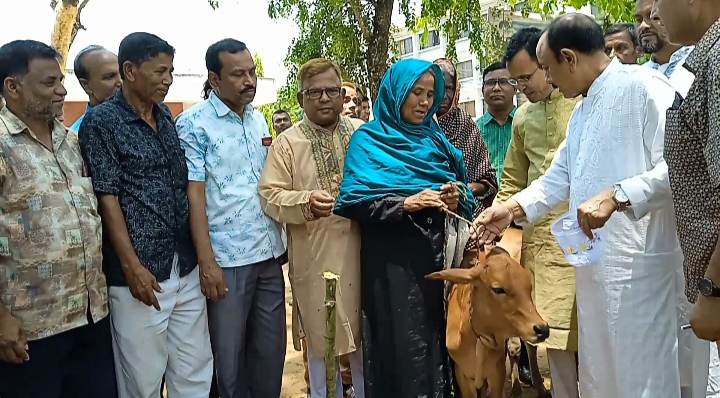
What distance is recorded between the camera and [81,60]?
4348 millimetres

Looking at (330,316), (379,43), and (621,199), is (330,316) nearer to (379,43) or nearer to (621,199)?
(621,199)

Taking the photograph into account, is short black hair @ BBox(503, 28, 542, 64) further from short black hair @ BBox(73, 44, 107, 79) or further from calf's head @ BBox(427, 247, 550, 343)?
short black hair @ BBox(73, 44, 107, 79)

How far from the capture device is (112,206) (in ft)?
9.90

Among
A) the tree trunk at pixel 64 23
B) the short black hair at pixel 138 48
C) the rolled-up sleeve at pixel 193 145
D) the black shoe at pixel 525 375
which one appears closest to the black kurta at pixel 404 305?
the rolled-up sleeve at pixel 193 145

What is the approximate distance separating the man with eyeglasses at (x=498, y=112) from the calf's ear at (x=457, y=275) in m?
1.88

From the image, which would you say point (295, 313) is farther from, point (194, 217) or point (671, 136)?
point (671, 136)

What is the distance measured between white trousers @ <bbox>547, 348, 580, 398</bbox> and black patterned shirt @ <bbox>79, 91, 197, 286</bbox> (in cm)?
225

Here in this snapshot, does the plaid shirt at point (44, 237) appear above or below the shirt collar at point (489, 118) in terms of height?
below

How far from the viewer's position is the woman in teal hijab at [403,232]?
11.1 ft

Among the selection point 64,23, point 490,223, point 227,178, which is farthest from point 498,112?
point 64,23

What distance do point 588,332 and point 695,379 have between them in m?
0.50

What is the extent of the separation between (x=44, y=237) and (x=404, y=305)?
1768 millimetres

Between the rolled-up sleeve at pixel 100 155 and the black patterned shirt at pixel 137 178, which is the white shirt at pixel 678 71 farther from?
the rolled-up sleeve at pixel 100 155

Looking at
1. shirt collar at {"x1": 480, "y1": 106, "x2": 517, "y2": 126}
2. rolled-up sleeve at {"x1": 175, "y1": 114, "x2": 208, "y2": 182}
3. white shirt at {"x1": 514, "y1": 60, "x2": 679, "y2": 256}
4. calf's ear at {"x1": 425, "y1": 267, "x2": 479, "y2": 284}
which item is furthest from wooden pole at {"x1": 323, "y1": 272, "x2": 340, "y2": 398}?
shirt collar at {"x1": 480, "y1": 106, "x2": 517, "y2": 126}
